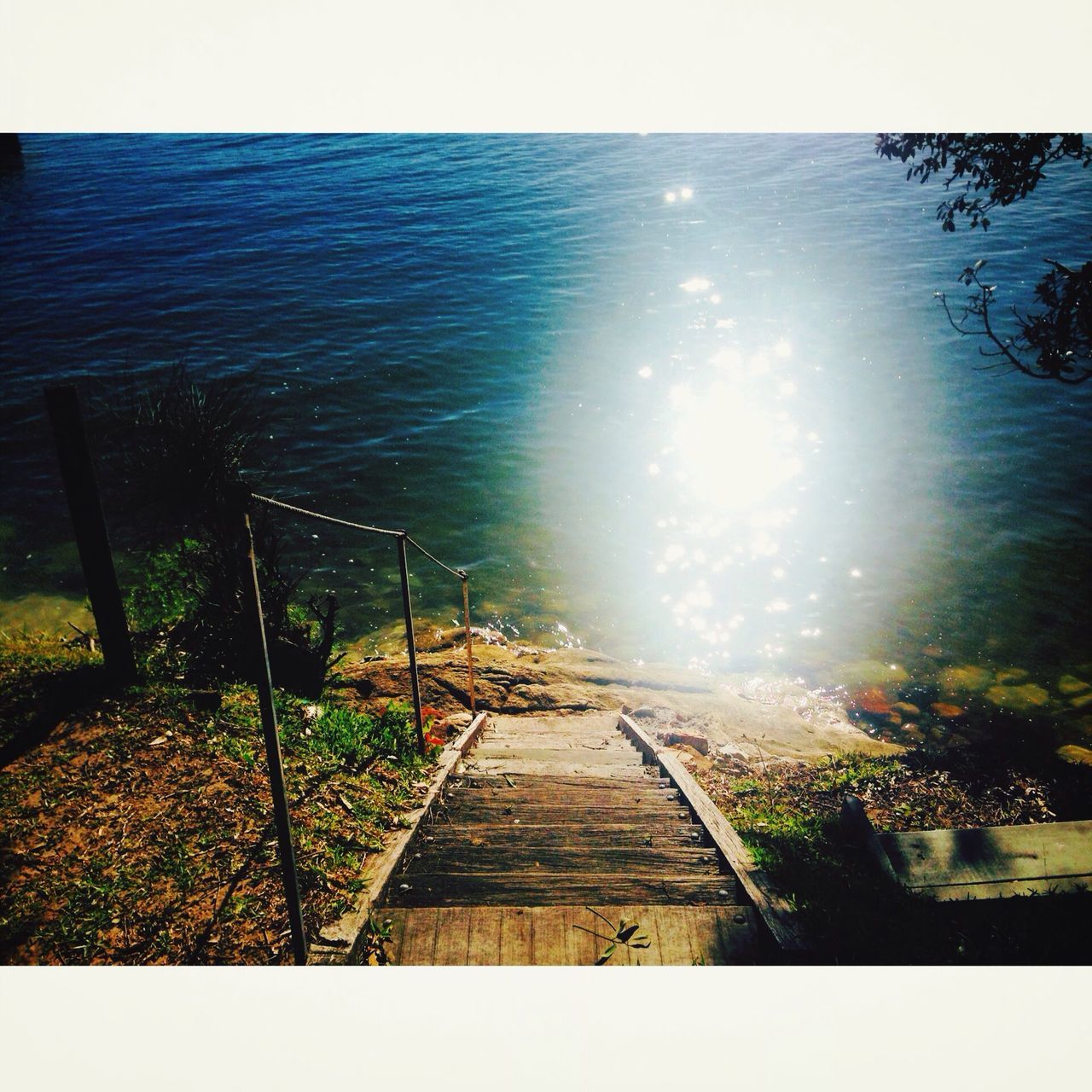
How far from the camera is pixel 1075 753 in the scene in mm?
7281

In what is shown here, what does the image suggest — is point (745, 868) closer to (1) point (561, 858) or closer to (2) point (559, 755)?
(1) point (561, 858)

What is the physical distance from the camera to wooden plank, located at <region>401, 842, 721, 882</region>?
3.59m

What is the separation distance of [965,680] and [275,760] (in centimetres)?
880

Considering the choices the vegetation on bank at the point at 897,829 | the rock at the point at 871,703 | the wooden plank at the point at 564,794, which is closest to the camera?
the vegetation on bank at the point at 897,829

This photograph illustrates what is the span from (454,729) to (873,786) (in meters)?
3.74

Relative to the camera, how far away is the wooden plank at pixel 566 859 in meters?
3.59

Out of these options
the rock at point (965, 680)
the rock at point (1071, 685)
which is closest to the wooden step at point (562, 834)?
the rock at point (965, 680)

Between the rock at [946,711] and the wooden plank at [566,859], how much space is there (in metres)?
5.74

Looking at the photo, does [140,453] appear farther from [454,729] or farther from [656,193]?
[656,193]

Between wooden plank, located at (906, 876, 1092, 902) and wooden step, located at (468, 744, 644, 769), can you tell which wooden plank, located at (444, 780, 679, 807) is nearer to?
wooden step, located at (468, 744, 644, 769)

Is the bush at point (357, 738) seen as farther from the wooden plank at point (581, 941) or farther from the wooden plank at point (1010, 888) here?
the wooden plank at point (1010, 888)

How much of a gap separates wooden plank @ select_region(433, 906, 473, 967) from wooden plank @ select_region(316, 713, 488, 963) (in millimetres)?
337

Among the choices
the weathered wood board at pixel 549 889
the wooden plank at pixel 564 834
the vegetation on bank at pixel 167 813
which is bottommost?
the wooden plank at pixel 564 834

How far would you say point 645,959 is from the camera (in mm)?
2969
